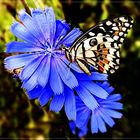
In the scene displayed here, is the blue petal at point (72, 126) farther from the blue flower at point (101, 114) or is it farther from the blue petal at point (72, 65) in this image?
the blue petal at point (72, 65)

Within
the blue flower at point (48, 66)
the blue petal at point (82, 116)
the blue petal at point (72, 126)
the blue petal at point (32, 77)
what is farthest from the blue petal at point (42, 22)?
the blue petal at point (72, 126)

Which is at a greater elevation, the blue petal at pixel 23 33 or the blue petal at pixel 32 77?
the blue petal at pixel 23 33

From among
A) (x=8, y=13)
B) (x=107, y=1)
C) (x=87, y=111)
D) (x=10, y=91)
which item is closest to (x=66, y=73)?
(x=87, y=111)

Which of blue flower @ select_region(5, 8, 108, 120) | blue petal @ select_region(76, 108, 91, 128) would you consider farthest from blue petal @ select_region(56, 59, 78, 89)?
blue petal @ select_region(76, 108, 91, 128)

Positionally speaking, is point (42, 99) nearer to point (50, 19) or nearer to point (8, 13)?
point (50, 19)

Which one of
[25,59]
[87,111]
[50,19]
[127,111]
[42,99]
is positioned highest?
[50,19]

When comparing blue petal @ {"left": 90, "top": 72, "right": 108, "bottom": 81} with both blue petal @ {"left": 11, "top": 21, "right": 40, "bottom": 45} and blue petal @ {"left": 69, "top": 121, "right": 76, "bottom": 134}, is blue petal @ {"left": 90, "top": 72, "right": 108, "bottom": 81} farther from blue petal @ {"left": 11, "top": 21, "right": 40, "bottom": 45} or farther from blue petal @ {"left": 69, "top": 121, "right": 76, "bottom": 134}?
blue petal @ {"left": 69, "top": 121, "right": 76, "bottom": 134}
